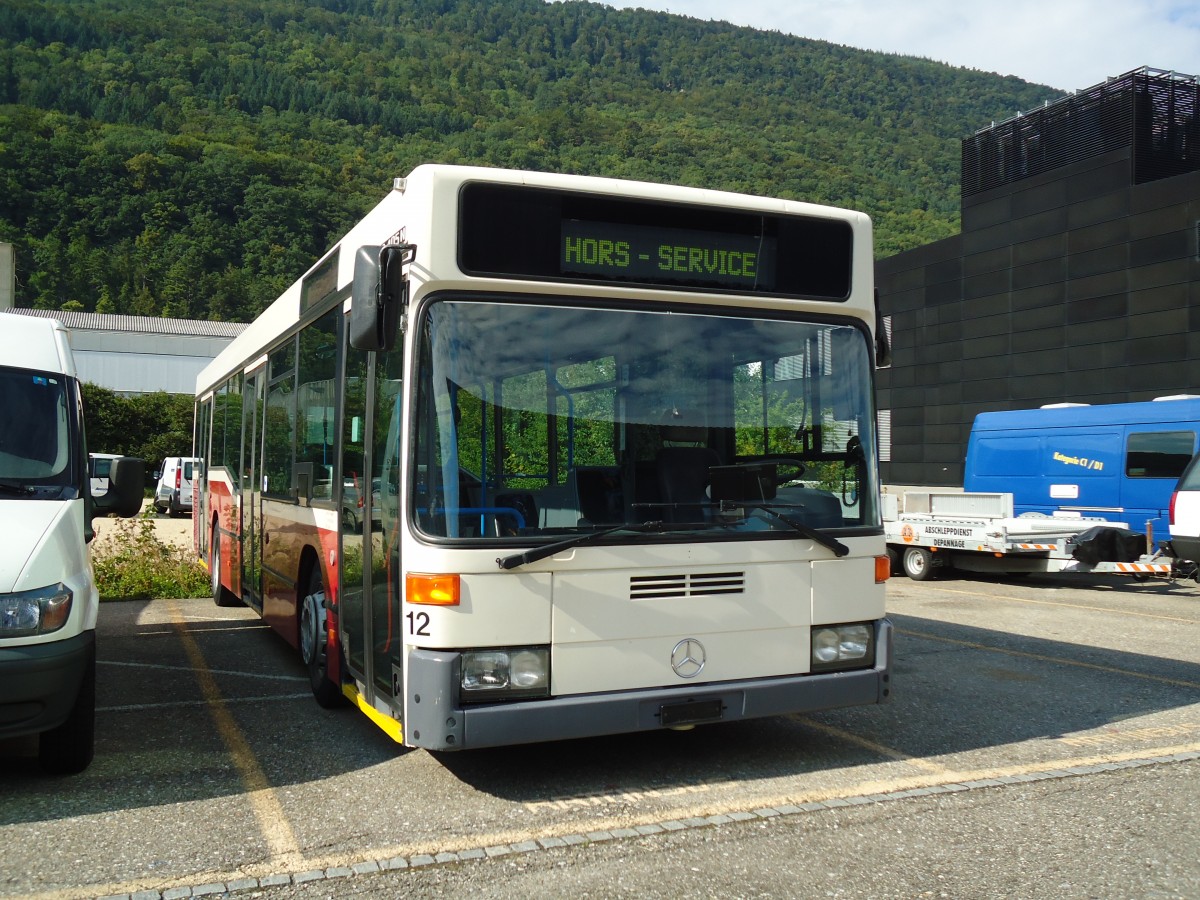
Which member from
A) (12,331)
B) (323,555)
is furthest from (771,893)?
(12,331)

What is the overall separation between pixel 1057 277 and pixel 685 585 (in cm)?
2839

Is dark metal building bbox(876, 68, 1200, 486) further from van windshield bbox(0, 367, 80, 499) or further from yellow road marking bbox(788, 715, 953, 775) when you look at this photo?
van windshield bbox(0, 367, 80, 499)

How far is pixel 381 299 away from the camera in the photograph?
5070 millimetres

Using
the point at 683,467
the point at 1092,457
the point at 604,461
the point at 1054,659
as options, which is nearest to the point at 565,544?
the point at 604,461

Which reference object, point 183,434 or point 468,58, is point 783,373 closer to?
point 183,434

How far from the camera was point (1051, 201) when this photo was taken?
30656 mm

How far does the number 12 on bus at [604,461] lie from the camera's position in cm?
500

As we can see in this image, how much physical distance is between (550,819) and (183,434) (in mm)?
51430

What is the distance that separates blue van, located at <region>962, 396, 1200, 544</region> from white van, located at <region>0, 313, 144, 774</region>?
14.5 m

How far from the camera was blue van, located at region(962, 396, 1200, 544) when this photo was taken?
53.6ft

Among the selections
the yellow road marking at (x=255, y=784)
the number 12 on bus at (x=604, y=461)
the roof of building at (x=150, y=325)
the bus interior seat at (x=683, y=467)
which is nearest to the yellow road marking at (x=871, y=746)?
the number 12 on bus at (x=604, y=461)

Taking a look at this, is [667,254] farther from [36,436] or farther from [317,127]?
[317,127]

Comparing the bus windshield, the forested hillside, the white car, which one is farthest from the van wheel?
the forested hillside

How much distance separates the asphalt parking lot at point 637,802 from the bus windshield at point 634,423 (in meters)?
1.29
